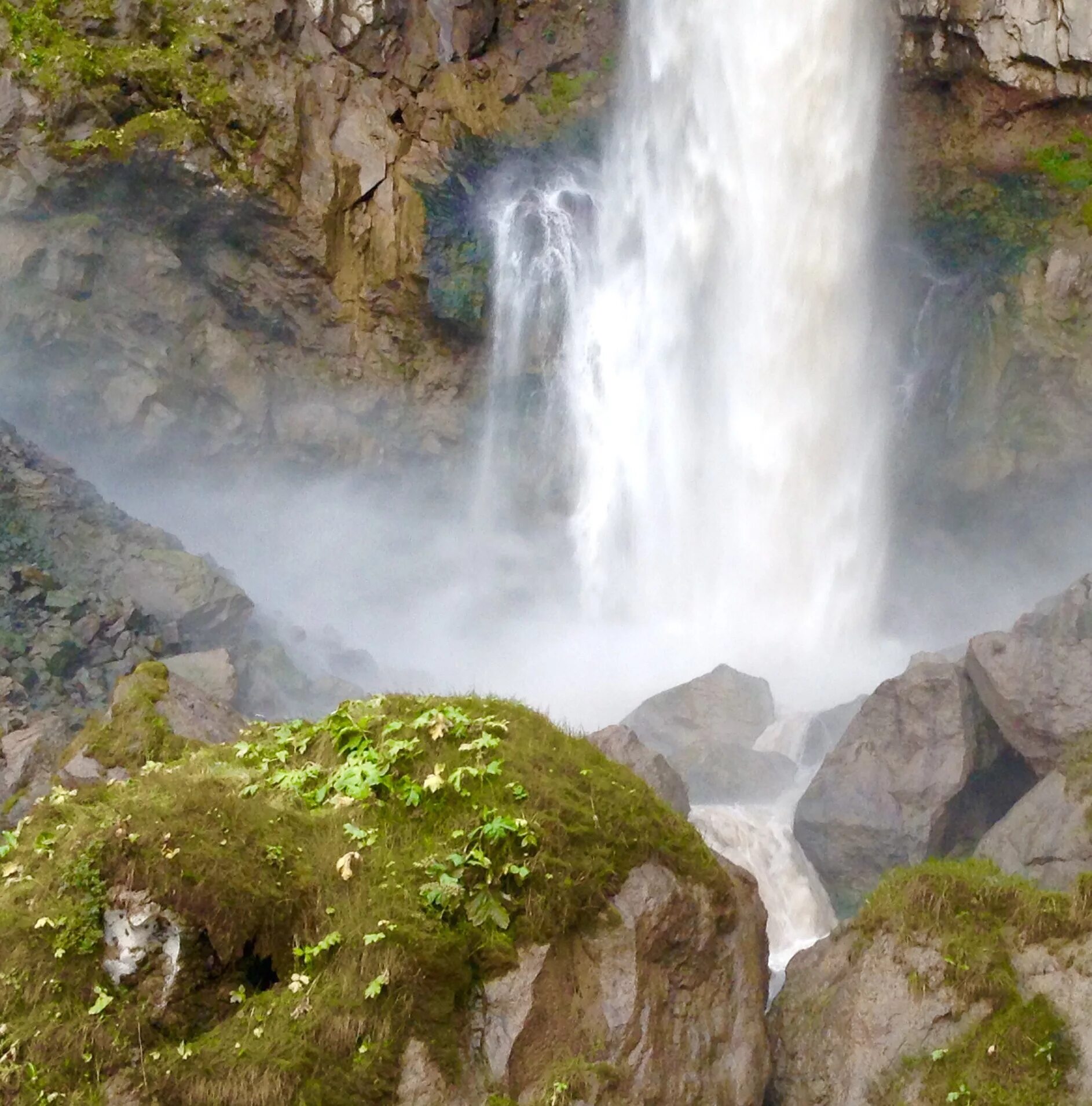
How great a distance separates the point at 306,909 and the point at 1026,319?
2064 centimetres

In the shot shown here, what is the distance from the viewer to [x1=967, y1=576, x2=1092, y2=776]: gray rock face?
10.1 meters

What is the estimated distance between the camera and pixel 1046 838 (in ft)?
28.3

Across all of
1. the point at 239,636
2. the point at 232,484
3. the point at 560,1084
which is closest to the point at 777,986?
the point at 560,1084

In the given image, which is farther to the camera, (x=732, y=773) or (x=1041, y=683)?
(x=732, y=773)

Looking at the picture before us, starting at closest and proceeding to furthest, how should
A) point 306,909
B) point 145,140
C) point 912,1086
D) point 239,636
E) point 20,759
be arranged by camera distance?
point 306,909 → point 912,1086 → point 20,759 → point 239,636 → point 145,140

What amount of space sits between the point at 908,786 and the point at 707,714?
3837mm

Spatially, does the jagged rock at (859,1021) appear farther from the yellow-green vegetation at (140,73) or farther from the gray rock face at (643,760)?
the yellow-green vegetation at (140,73)

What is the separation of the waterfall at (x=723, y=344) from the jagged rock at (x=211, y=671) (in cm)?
1034

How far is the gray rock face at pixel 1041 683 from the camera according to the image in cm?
1007

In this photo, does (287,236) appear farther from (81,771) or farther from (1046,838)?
(1046,838)

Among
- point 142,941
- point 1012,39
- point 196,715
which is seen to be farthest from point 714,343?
point 142,941

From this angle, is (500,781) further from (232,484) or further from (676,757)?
(232,484)

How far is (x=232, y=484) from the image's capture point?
2089 centimetres

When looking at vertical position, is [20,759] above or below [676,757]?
above
